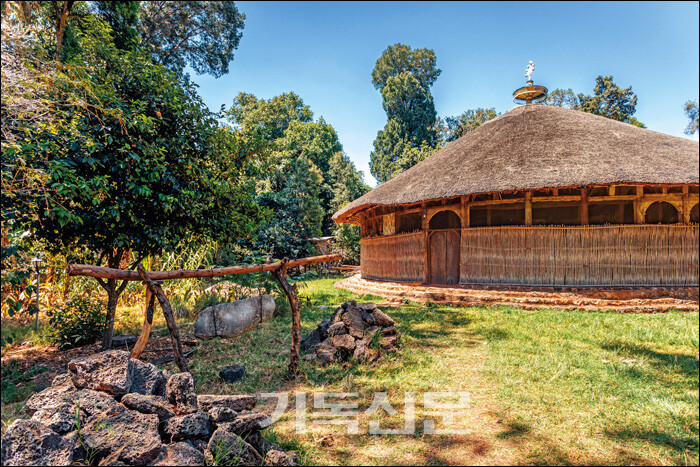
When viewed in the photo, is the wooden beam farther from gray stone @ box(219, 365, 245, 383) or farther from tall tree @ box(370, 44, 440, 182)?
tall tree @ box(370, 44, 440, 182)

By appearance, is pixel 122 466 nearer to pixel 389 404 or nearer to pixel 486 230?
pixel 389 404

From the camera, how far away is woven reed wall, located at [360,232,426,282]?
11.2m

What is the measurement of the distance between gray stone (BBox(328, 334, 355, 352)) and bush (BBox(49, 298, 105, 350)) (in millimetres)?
4504

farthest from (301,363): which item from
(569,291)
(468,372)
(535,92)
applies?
(535,92)

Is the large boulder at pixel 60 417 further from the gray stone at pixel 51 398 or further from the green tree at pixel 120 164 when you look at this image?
the green tree at pixel 120 164

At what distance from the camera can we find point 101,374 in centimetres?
297

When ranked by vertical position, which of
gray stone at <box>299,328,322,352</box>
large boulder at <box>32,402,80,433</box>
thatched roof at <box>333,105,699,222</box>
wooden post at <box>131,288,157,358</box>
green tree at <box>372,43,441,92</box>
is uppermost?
green tree at <box>372,43,441,92</box>

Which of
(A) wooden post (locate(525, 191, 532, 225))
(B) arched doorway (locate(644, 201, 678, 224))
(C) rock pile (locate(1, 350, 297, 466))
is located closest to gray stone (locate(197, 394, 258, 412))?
(C) rock pile (locate(1, 350, 297, 466))

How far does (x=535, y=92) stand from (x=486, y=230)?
283 inches

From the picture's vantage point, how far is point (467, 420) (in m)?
3.43

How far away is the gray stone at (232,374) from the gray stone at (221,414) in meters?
1.82

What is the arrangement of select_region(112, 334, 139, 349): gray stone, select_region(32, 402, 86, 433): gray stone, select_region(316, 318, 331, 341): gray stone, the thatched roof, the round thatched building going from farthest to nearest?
1. the round thatched building
2. the thatched roof
3. select_region(112, 334, 139, 349): gray stone
4. select_region(316, 318, 331, 341): gray stone
5. select_region(32, 402, 86, 433): gray stone

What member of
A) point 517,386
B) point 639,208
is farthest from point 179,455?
point 639,208

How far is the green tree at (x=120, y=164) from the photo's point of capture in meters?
3.92
